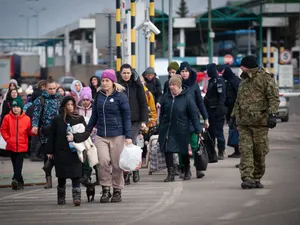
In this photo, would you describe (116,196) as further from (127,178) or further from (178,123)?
(178,123)

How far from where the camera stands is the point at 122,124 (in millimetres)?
13211

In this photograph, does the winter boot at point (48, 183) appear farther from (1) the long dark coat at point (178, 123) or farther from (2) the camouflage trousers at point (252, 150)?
(2) the camouflage trousers at point (252, 150)

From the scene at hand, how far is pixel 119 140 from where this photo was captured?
1316cm

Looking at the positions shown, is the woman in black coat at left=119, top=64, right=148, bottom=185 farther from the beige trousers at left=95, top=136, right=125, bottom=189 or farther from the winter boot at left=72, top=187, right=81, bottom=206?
the winter boot at left=72, top=187, right=81, bottom=206

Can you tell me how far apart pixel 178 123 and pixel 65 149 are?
321cm

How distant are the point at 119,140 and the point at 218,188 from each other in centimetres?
196

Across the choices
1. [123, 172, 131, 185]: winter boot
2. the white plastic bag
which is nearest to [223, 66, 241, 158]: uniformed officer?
[123, 172, 131, 185]: winter boot

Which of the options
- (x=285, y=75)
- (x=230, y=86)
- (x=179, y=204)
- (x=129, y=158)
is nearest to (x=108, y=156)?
(x=129, y=158)

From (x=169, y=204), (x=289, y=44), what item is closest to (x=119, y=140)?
(x=169, y=204)

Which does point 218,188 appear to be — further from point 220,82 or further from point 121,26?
point 121,26

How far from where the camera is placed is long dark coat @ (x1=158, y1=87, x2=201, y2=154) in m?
15.7

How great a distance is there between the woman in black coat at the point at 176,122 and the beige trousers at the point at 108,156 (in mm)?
2592

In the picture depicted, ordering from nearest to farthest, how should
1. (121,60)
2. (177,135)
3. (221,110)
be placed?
1. (177,135)
2. (221,110)
3. (121,60)

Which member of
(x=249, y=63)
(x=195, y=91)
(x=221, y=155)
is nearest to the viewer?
(x=249, y=63)
